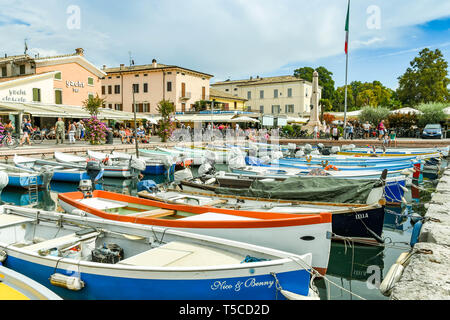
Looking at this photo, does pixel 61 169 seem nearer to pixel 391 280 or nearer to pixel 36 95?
pixel 391 280

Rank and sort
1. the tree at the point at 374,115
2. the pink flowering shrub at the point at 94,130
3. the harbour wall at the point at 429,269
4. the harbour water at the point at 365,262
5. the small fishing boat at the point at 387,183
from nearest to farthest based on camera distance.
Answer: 1. the harbour wall at the point at 429,269
2. the harbour water at the point at 365,262
3. the small fishing boat at the point at 387,183
4. the pink flowering shrub at the point at 94,130
5. the tree at the point at 374,115

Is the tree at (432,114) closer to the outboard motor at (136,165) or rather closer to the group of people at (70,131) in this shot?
the outboard motor at (136,165)

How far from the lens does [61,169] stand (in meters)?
15.3

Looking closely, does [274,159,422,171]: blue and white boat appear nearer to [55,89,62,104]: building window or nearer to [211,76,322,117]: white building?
[55,89,62,104]: building window

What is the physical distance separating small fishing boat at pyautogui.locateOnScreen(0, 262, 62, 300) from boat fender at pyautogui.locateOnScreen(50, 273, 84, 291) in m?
0.56

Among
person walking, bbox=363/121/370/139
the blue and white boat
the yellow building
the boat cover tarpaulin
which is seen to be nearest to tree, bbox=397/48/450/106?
person walking, bbox=363/121/370/139

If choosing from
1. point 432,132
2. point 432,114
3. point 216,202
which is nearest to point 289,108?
point 432,114

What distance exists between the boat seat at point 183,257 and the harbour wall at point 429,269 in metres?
2.00

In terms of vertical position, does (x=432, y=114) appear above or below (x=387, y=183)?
above

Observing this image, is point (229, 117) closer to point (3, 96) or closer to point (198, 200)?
point (3, 96)

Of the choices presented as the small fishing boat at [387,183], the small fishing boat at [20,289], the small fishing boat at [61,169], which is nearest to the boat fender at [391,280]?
the small fishing boat at [20,289]

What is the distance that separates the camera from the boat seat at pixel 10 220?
6000 mm

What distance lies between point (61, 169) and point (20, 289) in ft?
42.4

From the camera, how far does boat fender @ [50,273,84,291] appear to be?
4207mm
